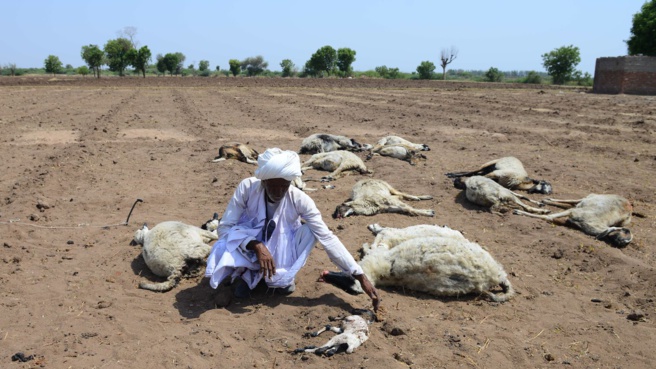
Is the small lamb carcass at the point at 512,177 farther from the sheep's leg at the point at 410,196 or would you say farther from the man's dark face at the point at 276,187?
the man's dark face at the point at 276,187

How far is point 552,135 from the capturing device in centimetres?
1480

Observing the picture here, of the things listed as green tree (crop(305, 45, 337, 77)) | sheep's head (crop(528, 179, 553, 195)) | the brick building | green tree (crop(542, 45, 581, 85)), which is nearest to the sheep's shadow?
sheep's head (crop(528, 179, 553, 195))

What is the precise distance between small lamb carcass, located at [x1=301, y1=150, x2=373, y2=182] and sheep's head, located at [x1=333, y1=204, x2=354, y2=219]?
2.02 m

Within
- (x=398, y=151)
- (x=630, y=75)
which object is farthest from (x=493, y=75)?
(x=398, y=151)

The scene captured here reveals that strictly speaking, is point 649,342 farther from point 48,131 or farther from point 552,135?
point 48,131

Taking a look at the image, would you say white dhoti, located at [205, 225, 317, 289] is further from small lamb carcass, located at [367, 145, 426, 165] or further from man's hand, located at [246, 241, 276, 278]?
small lamb carcass, located at [367, 145, 426, 165]

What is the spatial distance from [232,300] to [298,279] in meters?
0.76

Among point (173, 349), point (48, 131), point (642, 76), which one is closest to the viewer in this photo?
point (173, 349)

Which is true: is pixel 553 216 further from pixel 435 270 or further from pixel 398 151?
pixel 398 151

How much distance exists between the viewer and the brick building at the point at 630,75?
107ft

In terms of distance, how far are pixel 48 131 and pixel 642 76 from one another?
3345 centimetres

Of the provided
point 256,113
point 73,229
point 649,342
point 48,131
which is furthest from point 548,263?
point 256,113

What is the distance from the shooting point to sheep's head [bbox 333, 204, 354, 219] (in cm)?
738

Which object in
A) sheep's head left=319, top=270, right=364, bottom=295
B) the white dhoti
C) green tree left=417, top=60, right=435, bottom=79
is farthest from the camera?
green tree left=417, top=60, right=435, bottom=79
